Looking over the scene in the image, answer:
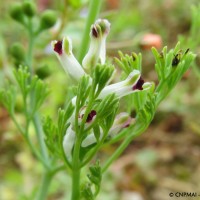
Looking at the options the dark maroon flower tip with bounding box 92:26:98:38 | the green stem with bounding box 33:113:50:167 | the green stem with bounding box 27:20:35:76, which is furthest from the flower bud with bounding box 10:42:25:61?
the dark maroon flower tip with bounding box 92:26:98:38

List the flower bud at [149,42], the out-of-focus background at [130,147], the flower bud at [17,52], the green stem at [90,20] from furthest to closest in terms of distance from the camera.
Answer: the out-of-focus background at [130,147]
the flower bud at [149,42]
the flower bud at [17,52]
the green stem at [90,20]

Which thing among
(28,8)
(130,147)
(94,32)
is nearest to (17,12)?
(28,8)

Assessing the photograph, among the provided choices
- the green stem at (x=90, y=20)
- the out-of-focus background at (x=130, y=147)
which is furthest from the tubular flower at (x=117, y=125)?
the out-of-focus background at (x=130, y=147)

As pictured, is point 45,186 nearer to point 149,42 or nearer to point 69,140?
point 69,140

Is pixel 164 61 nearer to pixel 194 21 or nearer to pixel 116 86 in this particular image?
pixel 116 86

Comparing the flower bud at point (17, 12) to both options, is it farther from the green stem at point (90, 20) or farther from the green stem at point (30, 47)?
the green stem at point (90, 20)

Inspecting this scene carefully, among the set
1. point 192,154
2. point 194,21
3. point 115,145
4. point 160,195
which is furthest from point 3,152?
point 194,21

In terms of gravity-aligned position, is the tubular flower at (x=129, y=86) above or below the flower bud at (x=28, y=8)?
below
